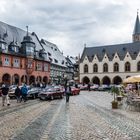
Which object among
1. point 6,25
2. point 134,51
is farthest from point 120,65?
point 6,25

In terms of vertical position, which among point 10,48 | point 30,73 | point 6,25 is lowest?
point 30,73

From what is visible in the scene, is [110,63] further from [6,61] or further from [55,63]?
[6,61]

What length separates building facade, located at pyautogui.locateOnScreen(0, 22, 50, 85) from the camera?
214 feet

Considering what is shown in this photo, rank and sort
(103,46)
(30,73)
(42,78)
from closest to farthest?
1. (30,73)
2. (42,78)
3. (103,46)

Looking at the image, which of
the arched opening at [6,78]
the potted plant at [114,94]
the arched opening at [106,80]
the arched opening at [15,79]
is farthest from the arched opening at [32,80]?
the potted plant at [114,94]

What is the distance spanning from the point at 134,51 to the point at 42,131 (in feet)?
283

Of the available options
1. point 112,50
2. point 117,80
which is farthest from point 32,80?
point 112,50

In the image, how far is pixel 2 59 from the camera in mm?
63438

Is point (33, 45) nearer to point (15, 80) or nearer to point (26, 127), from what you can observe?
point (15, 80)

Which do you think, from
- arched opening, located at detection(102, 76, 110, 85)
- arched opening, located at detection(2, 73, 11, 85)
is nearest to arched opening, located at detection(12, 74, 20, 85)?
arched opening, located at detection(2, 73, 11, 85)

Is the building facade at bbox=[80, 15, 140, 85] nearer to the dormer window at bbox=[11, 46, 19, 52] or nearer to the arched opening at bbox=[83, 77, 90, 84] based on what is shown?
the arched opening at bbox=[83, 77, 90, 84]

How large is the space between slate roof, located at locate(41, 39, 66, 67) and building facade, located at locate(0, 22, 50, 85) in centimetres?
599

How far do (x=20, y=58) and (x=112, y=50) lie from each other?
38690 millimetres

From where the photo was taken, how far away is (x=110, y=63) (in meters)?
99.7
